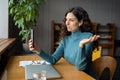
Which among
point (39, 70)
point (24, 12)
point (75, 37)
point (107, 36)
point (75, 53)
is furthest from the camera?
point (107, 36)

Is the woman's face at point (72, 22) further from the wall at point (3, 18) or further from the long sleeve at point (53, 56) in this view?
the wall at point (3, 18)

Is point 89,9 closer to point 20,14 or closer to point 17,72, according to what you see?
point 20,14

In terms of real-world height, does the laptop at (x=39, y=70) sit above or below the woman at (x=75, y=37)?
below

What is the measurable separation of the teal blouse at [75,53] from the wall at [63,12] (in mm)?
3766

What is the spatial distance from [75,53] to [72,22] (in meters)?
0.28

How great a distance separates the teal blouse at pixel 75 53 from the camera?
167cm

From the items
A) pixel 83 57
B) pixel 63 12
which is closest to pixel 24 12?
pixel 83 57

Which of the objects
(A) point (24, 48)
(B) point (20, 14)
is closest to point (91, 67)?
(B) point (20, 14)

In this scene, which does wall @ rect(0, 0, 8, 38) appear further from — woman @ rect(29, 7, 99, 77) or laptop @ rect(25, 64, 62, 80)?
laptop @ rect(25, 64, 62, 80)

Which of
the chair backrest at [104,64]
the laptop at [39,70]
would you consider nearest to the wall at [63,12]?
the chair backrest at [104,64]

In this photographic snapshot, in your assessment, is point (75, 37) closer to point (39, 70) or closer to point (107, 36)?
point (39, 70)

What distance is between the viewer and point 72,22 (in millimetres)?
1875

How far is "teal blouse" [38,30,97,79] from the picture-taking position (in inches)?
65.9

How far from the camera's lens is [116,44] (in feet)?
20.4
